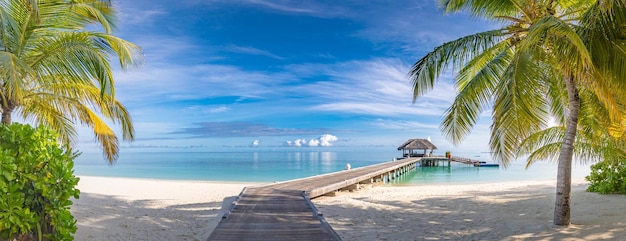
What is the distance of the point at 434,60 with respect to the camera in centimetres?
716

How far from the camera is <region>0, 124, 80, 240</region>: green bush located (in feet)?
8.83

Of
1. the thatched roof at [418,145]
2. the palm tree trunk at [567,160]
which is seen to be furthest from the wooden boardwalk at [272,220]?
the thatched roof at [418,145]

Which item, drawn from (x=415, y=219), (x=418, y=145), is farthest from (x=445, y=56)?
(x=418, y=145)

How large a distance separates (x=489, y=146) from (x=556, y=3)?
2907mm

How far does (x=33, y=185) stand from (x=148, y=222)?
232 inches

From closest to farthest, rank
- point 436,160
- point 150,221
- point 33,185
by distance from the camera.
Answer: point 33,185 → point 150,221 → point 436,160

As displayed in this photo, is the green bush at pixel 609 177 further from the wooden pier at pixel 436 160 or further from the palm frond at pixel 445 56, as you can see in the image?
the wooden pier at pixel 436 160

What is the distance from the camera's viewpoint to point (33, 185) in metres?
2.91

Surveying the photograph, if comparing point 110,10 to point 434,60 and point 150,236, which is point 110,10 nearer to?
point 150,236

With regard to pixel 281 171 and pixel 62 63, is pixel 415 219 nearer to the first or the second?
pixel 62 63

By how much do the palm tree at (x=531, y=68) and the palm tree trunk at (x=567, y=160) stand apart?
1 cm

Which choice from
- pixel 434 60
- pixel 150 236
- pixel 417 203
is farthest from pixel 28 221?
pixel 417 203

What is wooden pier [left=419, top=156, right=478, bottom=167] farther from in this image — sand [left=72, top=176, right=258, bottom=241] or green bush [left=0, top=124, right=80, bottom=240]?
green bush [left=0, top=124, right=80, bottom=240]

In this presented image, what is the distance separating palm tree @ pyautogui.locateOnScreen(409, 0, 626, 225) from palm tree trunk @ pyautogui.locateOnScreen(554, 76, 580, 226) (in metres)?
0.01
